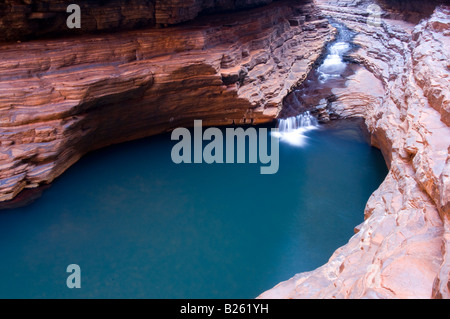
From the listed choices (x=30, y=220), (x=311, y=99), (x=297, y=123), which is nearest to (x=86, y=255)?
(x=30, y=220)

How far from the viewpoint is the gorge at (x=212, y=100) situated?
336 cm

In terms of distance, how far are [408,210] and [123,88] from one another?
5587 millimetres

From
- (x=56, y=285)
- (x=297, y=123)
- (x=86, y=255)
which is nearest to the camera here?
(x=56, y=285)

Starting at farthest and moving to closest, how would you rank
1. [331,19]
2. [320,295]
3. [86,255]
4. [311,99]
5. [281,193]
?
[331,19] → [311,99] → [281,193] → [86,255] → [320,295]

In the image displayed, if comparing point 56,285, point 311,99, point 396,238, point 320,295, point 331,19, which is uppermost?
point 331,19

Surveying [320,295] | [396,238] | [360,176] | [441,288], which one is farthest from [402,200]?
[360,176]

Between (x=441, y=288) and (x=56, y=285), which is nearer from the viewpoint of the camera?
(x=441, y=288)

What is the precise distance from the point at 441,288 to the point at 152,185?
5672 mm

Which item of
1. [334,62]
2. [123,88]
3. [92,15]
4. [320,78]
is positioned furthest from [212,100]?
[334,62]

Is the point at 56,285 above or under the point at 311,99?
under

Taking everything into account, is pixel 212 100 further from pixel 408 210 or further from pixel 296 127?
pixel 408 210

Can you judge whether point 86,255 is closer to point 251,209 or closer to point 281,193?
point 251,209

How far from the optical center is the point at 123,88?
7262mm

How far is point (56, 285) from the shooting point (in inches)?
197
